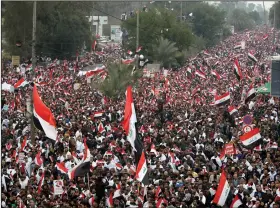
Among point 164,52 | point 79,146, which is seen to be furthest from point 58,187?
point 164,52

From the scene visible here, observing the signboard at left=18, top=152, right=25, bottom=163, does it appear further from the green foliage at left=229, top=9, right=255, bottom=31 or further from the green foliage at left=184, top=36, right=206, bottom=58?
the green foliage at left=229, top=9, right=255, bottom=31

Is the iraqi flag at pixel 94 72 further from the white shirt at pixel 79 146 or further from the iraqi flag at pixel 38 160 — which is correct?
the iraqi flag at pixel 38 160

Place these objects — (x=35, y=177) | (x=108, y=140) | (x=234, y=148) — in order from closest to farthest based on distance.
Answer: (x=35, y=177) → (x=234, y=148) → (x=108, y=140)

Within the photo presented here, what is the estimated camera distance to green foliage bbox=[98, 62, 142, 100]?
38.8m

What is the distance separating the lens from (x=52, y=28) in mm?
68250

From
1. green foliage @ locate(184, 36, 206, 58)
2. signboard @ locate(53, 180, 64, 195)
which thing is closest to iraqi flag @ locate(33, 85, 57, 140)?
signboard @ locate(53, 180, 64, 195)

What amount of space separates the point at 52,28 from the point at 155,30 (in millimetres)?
8601

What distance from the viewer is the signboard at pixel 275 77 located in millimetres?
27734

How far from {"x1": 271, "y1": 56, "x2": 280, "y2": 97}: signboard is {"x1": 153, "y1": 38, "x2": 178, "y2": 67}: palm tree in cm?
3875

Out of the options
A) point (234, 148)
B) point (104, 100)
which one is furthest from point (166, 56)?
point (234, 148)

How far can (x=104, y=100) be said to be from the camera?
117 feet

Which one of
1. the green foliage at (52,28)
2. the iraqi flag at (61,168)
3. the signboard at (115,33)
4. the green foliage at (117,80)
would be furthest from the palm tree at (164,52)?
the iraqi flag at (61,168)

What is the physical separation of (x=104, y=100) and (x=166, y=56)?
32162mm

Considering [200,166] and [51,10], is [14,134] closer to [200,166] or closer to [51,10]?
[200,166]
